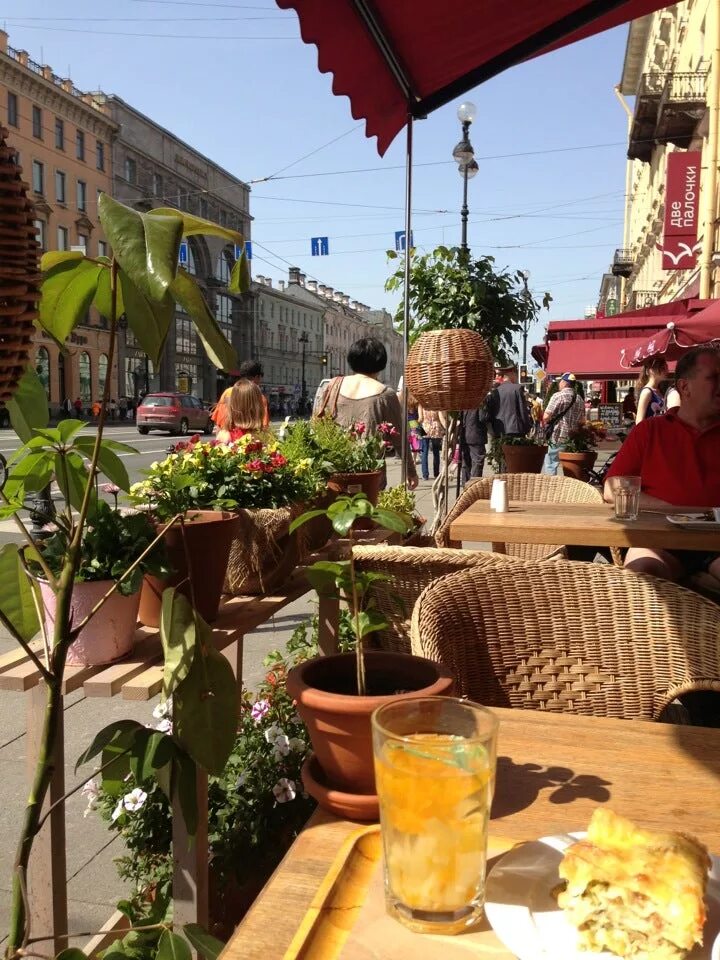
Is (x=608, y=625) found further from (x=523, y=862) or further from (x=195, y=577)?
(x=523, y=862)

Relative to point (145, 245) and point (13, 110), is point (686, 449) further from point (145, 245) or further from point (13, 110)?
point (13, 110)

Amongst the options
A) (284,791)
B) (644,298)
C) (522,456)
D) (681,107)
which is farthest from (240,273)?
(644,298)

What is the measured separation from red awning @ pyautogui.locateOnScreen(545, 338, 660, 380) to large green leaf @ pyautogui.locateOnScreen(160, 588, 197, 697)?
9.59 meters

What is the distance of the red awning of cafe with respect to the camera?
1020 centimetres

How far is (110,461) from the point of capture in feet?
3.95

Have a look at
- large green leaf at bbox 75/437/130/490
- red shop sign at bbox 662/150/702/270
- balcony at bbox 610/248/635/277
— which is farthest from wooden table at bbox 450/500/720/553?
balcony at bbox 610/248/635/277

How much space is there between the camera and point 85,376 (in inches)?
1743

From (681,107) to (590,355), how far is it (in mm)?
7562

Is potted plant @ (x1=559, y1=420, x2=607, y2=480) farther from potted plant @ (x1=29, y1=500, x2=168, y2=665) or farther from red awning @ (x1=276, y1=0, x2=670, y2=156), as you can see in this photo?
potted plant @ (x1=29, y1=500, x2=168, y2=665)

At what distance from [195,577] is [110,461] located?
480 mm

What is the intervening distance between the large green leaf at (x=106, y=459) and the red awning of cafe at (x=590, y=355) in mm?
9384

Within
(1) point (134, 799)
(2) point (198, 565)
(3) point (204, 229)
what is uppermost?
(3) point (204, 229)

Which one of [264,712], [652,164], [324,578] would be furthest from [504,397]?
[652,164]

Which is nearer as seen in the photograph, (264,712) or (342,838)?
(342,838)
